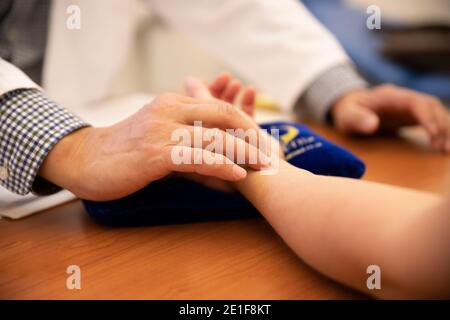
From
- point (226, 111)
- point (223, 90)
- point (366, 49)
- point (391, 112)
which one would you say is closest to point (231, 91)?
point (223, 90)

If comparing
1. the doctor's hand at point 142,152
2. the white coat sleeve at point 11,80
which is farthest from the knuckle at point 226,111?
the white coat sleeve at point 11,80

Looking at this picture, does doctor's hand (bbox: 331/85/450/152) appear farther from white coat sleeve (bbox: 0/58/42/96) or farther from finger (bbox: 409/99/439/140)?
white coat sleeve (bbox: 0/58/42/96)

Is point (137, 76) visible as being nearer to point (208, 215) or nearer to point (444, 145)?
point (444, 145)

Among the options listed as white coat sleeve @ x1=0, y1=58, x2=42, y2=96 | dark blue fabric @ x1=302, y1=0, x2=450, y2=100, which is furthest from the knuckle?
dark blue fabric @ x1=302, y1=0, x2=450, y2=100

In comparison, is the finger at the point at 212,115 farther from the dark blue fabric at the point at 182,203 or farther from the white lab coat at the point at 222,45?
the white lab coat at the point at 222,45

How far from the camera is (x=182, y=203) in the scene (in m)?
0.47

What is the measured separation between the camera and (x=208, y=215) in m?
0.48

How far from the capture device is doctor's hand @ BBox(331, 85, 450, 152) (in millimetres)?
722

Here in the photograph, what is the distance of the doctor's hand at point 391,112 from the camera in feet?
2.37

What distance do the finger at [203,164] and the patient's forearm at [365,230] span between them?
38mm

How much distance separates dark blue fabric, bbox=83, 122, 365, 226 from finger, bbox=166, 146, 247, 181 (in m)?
0.05

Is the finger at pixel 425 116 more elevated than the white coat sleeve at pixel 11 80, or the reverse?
the white coat sleeve at pixel 11 80
